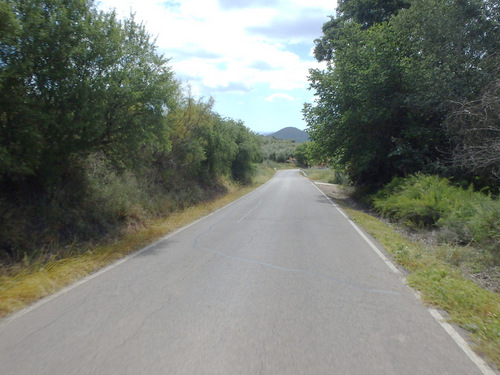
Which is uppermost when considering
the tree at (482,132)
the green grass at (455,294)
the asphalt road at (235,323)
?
the tree at (482,132)

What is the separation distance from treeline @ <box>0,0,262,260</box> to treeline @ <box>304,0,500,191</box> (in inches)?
426

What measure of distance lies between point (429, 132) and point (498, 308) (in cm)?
1461

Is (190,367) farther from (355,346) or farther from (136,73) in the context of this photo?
(136,73)

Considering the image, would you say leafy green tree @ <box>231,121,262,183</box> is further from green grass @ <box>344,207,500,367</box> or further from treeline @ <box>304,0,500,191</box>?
green grass @ <box>344,207,500,367</box>

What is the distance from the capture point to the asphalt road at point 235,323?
3.71m

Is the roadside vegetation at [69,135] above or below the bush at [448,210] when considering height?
above

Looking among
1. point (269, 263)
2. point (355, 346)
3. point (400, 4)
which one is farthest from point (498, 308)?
point (400, 4)

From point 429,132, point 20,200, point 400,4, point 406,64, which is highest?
point 400,4

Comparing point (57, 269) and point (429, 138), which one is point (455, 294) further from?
point (429, 138)

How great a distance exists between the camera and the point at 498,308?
199 inches

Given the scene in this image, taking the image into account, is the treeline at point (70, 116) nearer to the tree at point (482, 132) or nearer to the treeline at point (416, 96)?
the tree at point (482, 132)

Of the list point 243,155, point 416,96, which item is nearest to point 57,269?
point 416,96

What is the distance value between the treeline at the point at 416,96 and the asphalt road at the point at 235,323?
8.75 m

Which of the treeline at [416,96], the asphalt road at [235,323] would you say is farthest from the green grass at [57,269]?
the treeline at [416,96]
